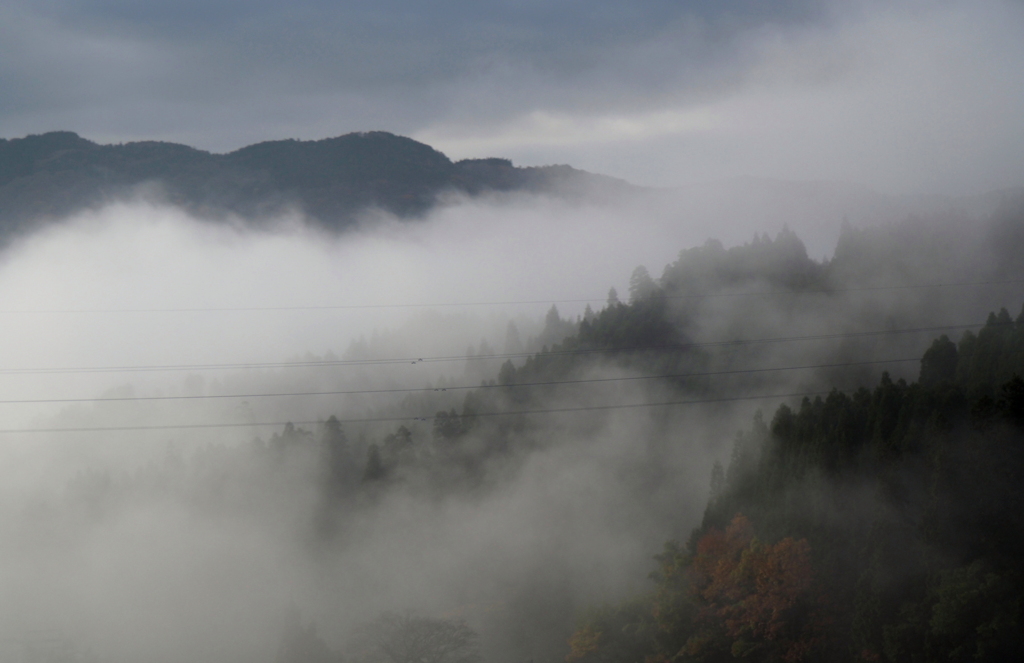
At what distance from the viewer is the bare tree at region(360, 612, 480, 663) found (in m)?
51.7

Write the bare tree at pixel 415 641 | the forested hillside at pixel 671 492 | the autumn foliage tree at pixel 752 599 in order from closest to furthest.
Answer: the forested hillside at pixel 671 492 < the autumn foliage tree at pixel 752 599 < the bare tree at pixel 415 641

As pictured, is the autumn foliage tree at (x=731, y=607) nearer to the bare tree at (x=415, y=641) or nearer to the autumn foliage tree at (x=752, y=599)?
the autumn foliage tree at (x=752, y=599)

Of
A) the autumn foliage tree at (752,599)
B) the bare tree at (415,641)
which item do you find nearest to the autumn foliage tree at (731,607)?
the autumn foliage tree at (752,599)

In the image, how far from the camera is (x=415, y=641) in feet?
170

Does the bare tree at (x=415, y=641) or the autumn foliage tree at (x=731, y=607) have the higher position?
the autumn foliage tree at (x=731, y=607)

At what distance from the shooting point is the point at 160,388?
557ft

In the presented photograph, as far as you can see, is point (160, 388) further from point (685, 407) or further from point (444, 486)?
point (685, 407)

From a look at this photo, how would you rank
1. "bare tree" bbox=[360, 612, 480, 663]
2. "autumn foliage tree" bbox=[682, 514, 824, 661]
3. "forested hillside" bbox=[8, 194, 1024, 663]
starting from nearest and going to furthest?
1. "forested hillside" bbox=[8, 194, 1024, 663]
2. "autumn foliage tree" bbox=[682, 514, 824, 661]
3. "bare tree" bbox=[360, 612, 480, 663]

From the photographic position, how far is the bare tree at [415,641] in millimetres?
51688

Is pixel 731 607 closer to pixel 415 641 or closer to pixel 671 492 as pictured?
pixel 415 641

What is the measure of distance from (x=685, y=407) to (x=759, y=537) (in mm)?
34286

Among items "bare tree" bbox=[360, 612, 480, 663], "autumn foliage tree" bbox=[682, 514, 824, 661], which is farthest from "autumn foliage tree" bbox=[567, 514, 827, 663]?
"bare tree" bbox=[360, 612, 480, 663]

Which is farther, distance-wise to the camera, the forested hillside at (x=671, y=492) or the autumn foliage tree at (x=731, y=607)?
the autumn foliage tree at (x=731, y=607)

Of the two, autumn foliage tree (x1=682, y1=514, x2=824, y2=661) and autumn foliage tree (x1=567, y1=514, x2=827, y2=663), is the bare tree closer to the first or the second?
autumn foliage tree (x1=567, y1=514, x2=827, y2=663)
